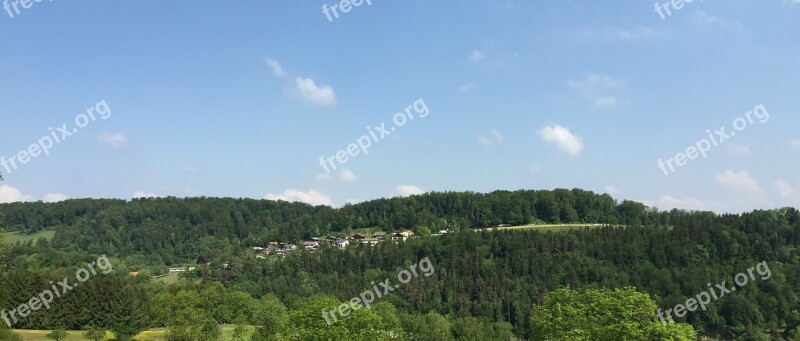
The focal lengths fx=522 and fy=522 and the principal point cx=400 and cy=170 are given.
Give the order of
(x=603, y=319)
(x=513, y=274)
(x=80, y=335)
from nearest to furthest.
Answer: (x=603, y=319) < (x=80, y=335) < (x=513, y=274)

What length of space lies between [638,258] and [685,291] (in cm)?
1949

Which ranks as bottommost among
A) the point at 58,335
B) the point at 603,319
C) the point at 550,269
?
the point at 550,269

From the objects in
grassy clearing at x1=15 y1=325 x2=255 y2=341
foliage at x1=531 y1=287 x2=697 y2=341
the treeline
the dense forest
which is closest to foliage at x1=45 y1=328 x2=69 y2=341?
grassy clearing at x1=15 y1=325 x2=255 y2=341

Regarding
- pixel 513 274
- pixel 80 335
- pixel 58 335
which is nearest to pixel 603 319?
pixel 58 335

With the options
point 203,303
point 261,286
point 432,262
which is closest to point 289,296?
point 261,286

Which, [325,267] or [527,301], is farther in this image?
[325,267]

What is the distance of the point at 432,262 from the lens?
179 metres

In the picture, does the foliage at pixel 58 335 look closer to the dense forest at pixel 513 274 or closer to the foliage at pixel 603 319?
the dense forest at pixel 513 274

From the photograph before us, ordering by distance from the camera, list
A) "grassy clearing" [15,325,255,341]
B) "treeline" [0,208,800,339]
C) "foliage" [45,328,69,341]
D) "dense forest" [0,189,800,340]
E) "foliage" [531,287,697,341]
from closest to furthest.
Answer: "foliage" [531,287,697,341] < "foliage" [45,328,69,341] < "grassy clearing" [15,325,255,341] < "dense forest" [0,189,800,340] < "treeline" [0,208,800,339]

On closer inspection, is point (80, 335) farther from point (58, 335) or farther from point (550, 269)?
point (550, 269)

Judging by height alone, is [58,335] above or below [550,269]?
above

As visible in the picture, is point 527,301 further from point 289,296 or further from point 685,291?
point 289,296

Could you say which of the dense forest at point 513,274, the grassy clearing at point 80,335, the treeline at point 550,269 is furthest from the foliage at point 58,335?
the treeline at point 550,269

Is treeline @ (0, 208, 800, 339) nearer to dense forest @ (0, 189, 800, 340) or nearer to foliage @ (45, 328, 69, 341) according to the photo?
dense forest @ (0, 189, 800, 340)
